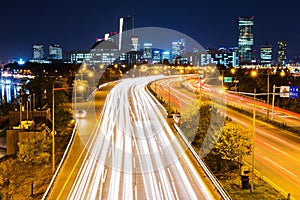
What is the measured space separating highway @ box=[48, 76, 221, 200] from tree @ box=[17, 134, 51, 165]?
5.64 ft

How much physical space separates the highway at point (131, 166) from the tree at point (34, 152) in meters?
1.72

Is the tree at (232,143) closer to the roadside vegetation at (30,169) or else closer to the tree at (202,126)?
the tree at (202,126)

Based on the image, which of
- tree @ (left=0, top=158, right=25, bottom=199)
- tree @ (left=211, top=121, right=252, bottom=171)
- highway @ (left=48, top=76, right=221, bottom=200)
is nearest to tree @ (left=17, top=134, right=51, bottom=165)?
tree @ (left=0, top=158, right=25, bottom=199)

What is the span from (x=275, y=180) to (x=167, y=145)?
8149mm

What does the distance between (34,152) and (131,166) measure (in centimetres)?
595

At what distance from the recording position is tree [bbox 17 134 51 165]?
23109 mm

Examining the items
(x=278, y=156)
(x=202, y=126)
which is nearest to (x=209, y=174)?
(x=278, y=156)

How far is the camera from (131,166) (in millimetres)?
21406

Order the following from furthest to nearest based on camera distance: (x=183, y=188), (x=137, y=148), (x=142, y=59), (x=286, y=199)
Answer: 1. (x=142, y=59)
2. (x=137, y=148)
3. (x=183, y=188)
4. (x=286, y=199)

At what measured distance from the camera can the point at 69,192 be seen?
1734cm

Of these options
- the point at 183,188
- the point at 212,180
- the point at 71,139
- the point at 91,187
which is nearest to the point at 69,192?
the point at 91,187

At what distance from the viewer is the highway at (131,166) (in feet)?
56.7

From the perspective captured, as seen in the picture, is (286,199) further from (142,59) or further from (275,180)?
(142,59)

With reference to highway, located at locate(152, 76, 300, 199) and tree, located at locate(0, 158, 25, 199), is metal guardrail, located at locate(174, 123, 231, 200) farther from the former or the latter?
tree, located at locate(0, 158, 25, 199)
